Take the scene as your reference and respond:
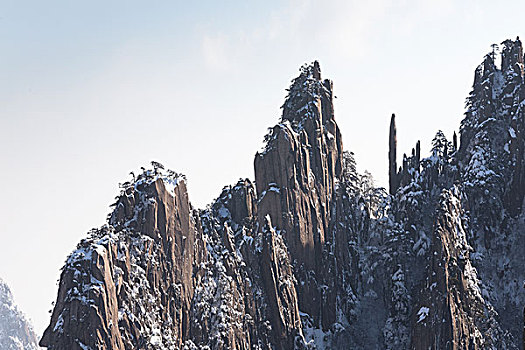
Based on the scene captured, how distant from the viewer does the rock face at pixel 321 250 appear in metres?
75.4

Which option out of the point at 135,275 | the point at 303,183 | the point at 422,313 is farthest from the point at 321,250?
the point at 135,275

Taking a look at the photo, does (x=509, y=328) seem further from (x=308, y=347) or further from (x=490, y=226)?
(x=308, y=347)

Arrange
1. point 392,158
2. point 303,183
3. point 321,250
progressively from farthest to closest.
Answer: point 392,158, point 303,183, point 321,250

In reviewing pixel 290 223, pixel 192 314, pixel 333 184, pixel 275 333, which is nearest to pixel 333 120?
pixel 333 184

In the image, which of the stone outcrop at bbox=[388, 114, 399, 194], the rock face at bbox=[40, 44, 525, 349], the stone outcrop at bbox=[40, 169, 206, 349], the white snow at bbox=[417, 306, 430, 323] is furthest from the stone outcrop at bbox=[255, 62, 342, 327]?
the stone outcrop at bbox=[40, 169, 206, 349]

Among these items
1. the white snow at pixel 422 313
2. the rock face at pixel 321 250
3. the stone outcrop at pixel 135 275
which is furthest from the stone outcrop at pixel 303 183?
the stone outcrop at pixel 135 275

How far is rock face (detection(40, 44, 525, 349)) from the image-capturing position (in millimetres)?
75375

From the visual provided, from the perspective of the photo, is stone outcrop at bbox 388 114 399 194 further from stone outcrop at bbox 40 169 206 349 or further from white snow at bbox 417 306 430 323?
stone outcrop at bbox 40 169 206 349

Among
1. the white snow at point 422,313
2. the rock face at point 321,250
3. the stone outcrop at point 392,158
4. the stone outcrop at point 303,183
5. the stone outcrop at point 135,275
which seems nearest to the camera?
the stone outcrop at point 135,275

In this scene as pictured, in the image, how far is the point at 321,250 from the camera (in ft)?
342

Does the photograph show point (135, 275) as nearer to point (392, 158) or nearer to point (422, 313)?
point (422, 313)

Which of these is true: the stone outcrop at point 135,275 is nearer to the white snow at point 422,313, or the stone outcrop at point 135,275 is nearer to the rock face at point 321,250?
the rock face at point 321,250

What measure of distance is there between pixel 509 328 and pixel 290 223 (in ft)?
104

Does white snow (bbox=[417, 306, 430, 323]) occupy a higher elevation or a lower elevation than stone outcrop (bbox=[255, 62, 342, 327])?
lower
